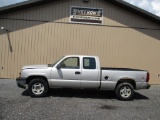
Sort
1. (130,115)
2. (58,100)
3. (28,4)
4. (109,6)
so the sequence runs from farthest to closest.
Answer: (109,6) → (28,4) → (58,100) → (130,115)

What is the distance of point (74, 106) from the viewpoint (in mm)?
9406

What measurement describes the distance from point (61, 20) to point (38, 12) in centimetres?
143

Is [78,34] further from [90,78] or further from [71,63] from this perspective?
[90,78]

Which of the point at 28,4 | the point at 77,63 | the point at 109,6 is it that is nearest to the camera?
the point at 77,63

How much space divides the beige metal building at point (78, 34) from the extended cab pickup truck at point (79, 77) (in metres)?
4.60

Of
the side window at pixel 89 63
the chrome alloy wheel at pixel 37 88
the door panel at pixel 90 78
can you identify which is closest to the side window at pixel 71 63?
the side window at pixel 89 63

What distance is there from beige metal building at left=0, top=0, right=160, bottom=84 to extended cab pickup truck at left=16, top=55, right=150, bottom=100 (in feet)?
15.1

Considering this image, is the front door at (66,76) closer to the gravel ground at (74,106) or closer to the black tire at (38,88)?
the black tire at (38,88)

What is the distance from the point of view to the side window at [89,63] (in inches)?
436

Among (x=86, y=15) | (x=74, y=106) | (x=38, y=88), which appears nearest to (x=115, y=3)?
(x=86, y=15)

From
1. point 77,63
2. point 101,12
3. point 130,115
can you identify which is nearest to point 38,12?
point 101,12

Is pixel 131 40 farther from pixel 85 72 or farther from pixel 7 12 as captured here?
pixel 7 12

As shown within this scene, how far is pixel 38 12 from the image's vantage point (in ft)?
50.8

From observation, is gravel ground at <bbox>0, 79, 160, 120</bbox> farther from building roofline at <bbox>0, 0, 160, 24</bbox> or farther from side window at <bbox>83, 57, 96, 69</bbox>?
building roofline at <bbox>0, 0, 160, 24</bbox>
